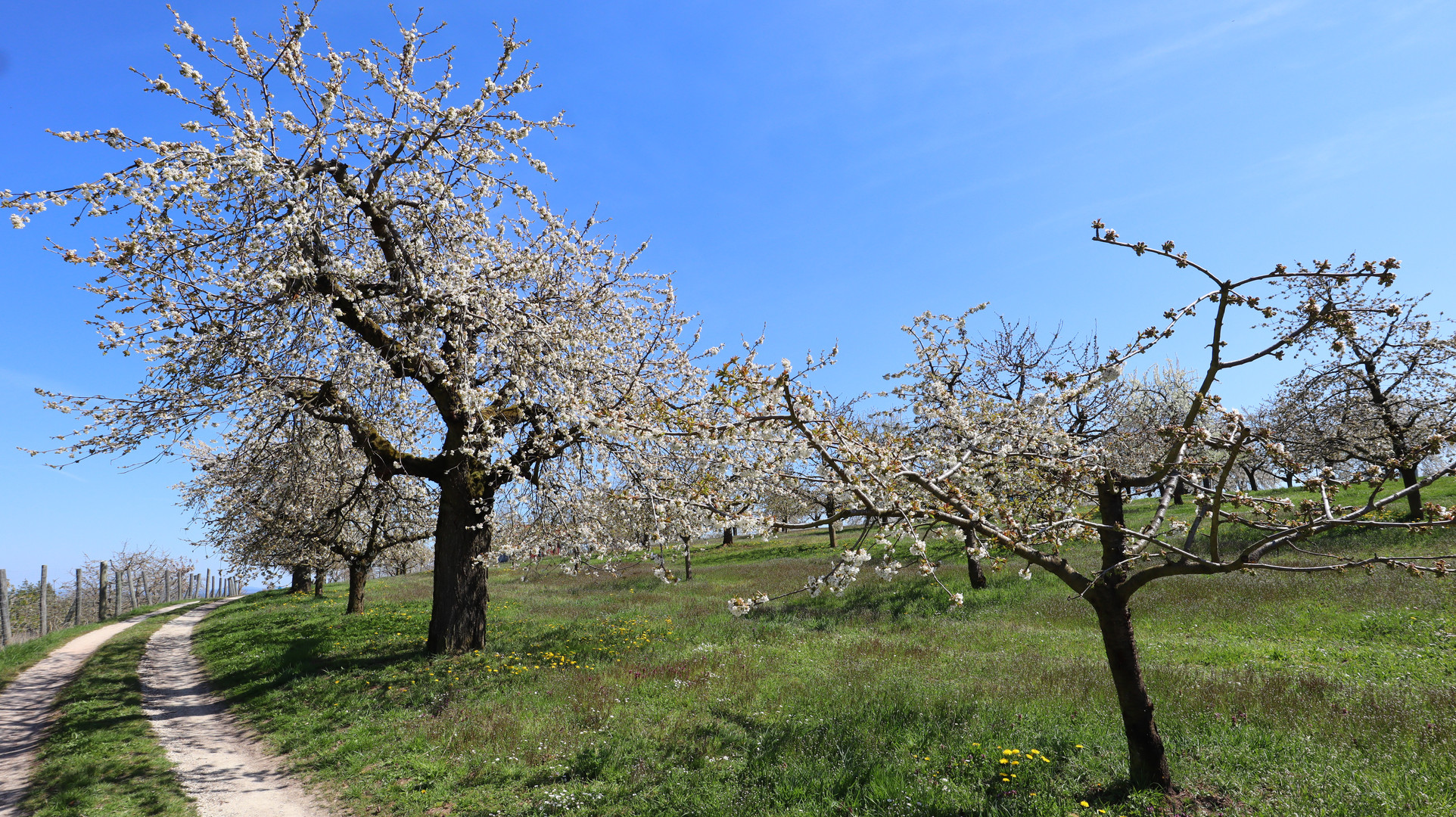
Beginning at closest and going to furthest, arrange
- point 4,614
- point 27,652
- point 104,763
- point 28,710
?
point 104,763, point 28,710, point 27,652, point 4,614

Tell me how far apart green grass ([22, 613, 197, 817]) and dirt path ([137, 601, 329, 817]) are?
0.71ft

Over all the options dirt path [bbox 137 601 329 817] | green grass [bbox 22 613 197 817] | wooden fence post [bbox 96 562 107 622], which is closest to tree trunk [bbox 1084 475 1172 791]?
dirt path [bbox 137 601 329 817]

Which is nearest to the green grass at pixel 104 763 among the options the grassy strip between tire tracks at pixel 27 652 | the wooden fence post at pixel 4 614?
the grassy strip between tire tracks at pixel 27 652

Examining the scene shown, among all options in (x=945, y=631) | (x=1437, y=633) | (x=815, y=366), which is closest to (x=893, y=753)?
(x=815, y=366)

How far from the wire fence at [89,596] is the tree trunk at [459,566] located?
1127cm

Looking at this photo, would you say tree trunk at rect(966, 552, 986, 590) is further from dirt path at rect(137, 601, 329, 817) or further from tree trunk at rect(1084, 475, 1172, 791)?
dirt path at rect(137, 601, 329, 817)

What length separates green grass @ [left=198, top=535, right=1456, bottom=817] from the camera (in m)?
7.06

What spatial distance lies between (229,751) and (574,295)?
385 inches

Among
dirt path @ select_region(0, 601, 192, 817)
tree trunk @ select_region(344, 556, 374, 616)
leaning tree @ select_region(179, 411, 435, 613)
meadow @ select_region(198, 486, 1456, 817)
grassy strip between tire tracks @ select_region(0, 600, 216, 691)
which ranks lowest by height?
meadow @ select_region(198, 486, 1456, 817)

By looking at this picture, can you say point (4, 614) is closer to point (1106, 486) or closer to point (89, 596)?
point (89, 596)

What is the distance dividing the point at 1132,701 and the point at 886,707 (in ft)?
12.4

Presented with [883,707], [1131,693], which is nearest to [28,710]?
[883,707]

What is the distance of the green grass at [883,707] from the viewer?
7.06m

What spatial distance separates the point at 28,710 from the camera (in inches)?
534
